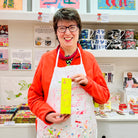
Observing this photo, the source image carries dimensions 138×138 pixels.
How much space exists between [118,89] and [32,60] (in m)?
1.09

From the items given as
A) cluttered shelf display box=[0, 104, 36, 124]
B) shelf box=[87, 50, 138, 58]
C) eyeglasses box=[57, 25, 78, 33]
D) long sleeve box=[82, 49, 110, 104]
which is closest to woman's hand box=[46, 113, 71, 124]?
long sleeve box=[82, 49, 110, 104]

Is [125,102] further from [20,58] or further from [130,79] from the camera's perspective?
[20,58]

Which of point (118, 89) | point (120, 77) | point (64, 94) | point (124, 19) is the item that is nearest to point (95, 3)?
point (124, 19)

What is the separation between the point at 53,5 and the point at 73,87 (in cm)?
99

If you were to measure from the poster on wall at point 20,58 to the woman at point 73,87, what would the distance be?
73 cm

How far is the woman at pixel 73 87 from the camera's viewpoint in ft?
3.29

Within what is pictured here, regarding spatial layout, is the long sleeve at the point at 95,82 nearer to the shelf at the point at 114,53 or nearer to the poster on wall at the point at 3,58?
the shelf at the point at 114,53

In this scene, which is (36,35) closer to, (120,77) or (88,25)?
(88,25)

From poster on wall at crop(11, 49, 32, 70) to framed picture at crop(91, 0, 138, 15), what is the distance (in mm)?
898

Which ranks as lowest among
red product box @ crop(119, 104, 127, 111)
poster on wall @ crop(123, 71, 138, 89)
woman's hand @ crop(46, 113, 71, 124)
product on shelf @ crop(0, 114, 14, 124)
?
product on shelf @ crop(0, 114, 14, 124)

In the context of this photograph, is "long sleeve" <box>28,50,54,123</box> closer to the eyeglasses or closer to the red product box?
the eyeglasses

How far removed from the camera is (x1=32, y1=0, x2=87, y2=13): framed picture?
1576 mm

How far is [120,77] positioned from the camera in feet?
6.04

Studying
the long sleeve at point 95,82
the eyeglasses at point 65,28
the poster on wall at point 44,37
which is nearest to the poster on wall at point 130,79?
the long sleeve at point 95,82
